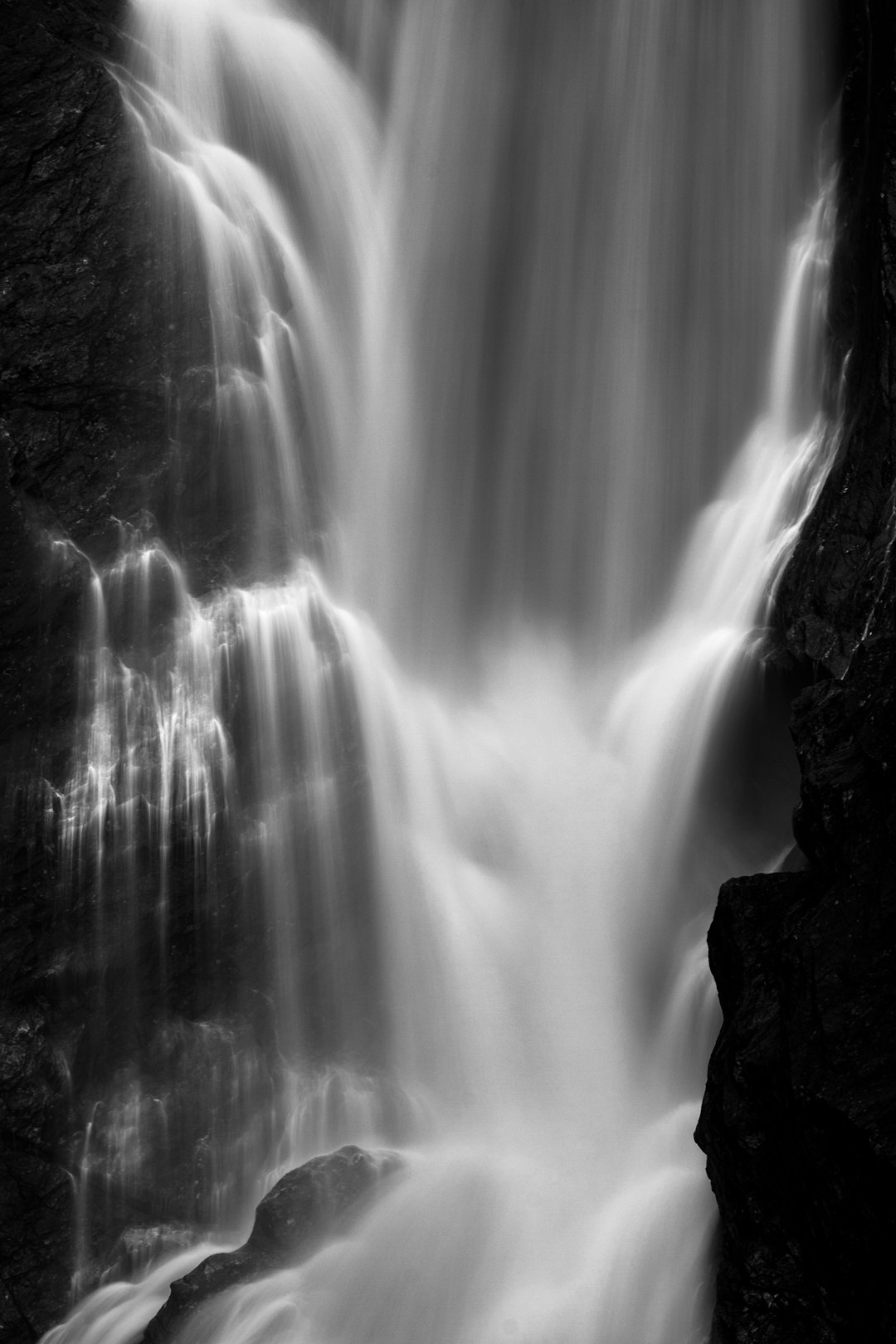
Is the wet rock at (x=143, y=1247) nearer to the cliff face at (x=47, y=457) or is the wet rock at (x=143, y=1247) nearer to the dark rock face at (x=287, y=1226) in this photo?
the cliff face at (x=47, y=457)

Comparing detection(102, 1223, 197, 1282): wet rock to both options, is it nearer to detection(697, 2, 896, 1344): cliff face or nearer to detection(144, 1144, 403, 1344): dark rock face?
detection(144, 1144, 403, 1344): dark rock face

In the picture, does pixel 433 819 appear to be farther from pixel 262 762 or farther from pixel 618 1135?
pixel 618 1135

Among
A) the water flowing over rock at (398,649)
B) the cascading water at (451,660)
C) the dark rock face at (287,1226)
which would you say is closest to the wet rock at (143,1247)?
the water flowing over rock at (398,649)

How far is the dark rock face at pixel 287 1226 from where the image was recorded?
10.8m

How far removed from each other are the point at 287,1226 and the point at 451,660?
6.50 m

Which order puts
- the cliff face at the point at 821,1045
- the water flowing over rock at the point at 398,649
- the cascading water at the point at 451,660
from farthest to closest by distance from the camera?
the cascading water at the point at 451,660
the water flowing over rock at the point at 398,649
the cliff face at the point at 821,1045

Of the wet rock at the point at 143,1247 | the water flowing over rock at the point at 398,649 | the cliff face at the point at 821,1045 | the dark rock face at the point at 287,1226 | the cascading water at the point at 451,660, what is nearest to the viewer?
the cliff face at the point at 821,1045

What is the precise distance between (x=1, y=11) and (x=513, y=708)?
28.8ft

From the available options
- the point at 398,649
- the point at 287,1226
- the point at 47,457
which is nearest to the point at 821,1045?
the point at 287,1226

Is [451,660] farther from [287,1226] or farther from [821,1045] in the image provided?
Result: [821,1045]

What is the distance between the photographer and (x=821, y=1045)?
8.38m

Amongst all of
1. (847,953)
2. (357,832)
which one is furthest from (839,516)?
(357,832)

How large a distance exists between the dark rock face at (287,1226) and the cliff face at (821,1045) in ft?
11.2

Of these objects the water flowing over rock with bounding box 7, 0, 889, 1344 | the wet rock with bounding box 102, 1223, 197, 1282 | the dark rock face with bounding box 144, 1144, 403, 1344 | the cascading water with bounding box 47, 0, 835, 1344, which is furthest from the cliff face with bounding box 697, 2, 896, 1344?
the wet rock with bounding box 102, 1223, 197, 1282
